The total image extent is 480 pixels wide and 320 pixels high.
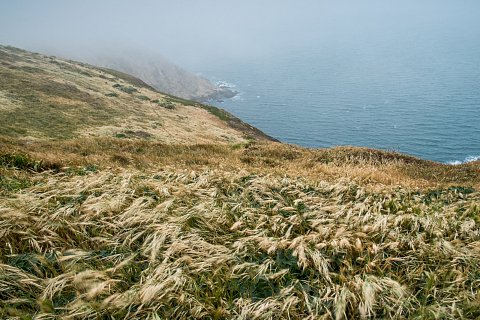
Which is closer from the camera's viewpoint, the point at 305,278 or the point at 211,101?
the point at 305,278

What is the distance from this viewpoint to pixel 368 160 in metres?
20.6

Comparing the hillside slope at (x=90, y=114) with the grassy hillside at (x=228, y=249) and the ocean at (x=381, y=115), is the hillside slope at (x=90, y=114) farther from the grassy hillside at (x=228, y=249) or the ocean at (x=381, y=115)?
the ocean at (x=381, y=115)

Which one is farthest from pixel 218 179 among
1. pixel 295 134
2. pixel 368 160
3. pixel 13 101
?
pixel 295 134

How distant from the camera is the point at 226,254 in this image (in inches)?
243

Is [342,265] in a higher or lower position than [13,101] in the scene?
higher

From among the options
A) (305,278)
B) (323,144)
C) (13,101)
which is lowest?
(323,144)

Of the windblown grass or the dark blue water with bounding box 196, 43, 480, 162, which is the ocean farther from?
the windblown grass

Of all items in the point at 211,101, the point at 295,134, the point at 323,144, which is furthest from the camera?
the point at 211,101

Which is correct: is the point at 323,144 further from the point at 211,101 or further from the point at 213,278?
the point at 213,278

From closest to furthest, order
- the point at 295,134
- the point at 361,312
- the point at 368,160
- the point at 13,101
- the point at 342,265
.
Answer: the point at 361,312 → the point at 342,265 → the point at 368,160 → the point at 13,101 → the point at 295,134

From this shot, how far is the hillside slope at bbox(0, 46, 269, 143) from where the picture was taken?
27.5m

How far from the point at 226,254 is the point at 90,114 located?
35.0 meters

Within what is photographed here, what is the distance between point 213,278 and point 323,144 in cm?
11396

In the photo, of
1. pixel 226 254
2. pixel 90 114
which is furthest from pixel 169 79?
pixel 226 254
